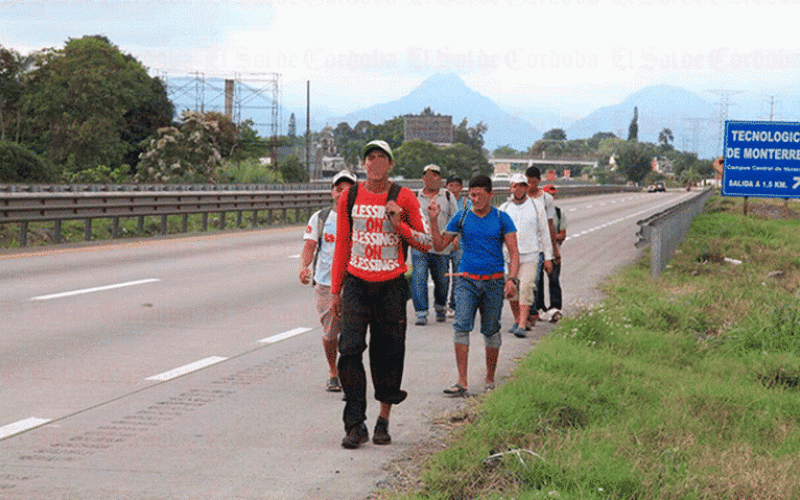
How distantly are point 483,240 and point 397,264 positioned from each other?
2.08 meters

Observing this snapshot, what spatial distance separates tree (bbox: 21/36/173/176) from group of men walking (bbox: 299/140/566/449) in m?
77.3

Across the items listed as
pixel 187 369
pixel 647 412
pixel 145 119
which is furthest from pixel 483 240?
pixel 145 119

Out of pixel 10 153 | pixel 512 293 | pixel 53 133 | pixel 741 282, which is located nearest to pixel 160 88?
pixel 53 133

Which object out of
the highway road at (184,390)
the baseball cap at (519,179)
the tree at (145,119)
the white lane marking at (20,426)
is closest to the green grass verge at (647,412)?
the highway road at (184,390)

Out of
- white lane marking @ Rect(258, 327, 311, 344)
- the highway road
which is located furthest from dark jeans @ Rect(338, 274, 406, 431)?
white lane marking @ Rect(258, 327, 311, 344)

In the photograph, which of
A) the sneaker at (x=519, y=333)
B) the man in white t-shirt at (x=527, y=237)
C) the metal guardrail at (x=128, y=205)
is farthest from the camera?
the metal guardrail at (x=128, y=205)

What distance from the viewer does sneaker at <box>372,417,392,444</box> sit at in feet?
23.6

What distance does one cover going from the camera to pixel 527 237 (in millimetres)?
12211

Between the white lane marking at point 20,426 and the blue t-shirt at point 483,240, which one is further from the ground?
the blue t-shirt at point 483,240

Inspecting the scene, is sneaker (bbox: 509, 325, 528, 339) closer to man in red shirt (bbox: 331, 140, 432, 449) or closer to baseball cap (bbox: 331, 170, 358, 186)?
baseball cap (bbox: 331, 170, 358, 186)

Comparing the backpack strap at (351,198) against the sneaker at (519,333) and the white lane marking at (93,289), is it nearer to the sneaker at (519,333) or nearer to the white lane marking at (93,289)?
the sneaker at (519,333)

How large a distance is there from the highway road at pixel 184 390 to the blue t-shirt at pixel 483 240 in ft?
3.36

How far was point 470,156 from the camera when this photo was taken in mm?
193625

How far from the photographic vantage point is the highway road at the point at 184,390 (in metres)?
6.25
